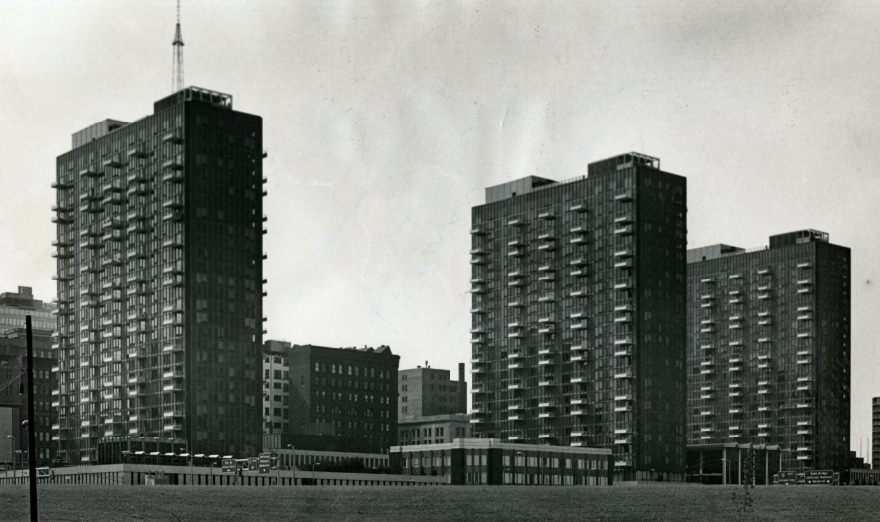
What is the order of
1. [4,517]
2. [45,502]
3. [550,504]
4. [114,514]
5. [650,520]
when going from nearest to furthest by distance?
[4,517] < [114,514] < [650,520] < [45,502] < [550,504]

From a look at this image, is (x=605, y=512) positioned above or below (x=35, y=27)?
below

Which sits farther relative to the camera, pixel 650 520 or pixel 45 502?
pixel 45 502

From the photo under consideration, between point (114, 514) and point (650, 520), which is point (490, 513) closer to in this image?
point (650, 520)

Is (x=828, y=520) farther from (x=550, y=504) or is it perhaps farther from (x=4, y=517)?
(x=4, y=517)

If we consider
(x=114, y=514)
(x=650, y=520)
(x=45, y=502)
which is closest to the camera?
(x=114, y=514)

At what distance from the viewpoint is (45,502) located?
12838 cm

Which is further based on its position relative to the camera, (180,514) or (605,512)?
(605,512)

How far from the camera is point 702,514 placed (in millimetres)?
129250

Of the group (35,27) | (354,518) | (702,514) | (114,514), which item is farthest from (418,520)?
(35,27)

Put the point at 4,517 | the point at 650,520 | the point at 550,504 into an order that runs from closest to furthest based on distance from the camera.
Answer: the point at 4,517
the point at 650,520
the point at 550,504

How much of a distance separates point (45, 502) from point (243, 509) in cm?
1994

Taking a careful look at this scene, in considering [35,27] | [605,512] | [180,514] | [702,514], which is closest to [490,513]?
[605,512]

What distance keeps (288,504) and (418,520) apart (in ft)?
96.3

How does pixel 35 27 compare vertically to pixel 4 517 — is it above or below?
above
